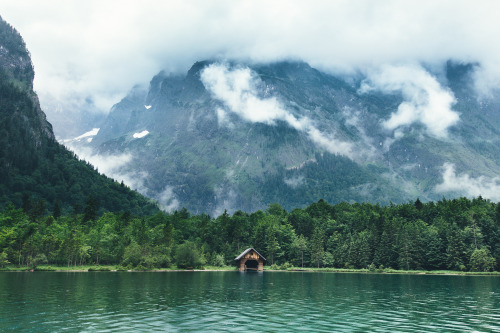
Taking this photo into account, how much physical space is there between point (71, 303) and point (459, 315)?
4244 cm

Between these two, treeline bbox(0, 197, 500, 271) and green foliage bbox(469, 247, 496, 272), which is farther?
treeline bbox(0, 197, 500, 271)

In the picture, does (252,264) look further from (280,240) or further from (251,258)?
(280,240)

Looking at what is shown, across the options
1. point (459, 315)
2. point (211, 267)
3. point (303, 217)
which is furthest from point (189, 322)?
point (303, 217)

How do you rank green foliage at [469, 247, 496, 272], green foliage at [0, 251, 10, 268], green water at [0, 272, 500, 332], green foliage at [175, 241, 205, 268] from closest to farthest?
Result: green water at [0, 272, 500, 332] < green foliage at [0, 251, 10, 268] < green foliage at [469, 247, 496, 272] < green foliage at [175, 241, 205, 268]

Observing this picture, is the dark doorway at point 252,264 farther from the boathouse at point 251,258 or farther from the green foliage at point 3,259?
the green foliage at point 3,259

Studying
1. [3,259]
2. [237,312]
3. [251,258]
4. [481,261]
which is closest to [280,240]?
[251,258]

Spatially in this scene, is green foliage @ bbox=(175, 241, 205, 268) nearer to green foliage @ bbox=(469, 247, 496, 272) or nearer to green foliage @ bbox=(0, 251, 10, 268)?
green foliage @ bbox=(0, 251, 10, 268)

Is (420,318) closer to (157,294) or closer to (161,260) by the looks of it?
(157,294)

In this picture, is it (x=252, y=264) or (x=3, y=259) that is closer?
(x=3, y=259)

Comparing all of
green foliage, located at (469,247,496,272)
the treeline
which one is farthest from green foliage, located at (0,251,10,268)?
green foliage, located at (469,247,496,272)

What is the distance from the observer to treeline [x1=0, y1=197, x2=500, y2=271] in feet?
425

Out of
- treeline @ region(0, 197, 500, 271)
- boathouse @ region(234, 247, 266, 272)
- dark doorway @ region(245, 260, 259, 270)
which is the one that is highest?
treeline @ region(0, 197, 500, 271)

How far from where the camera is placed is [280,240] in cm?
17600

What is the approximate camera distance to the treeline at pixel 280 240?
129500 mm
